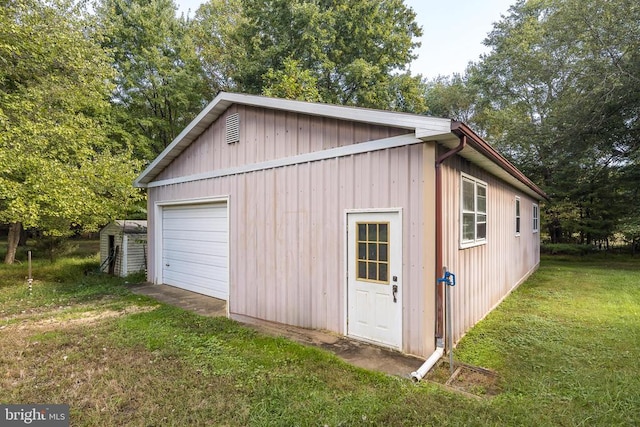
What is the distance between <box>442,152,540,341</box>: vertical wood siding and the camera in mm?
4395

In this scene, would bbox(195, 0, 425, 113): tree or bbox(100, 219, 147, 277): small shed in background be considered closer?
bbox(100, 219, 147, 277): small shed in background

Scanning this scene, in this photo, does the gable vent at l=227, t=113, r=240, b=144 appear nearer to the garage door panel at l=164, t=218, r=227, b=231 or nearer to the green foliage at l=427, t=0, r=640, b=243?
the garage door panel at l=164, t=218, r=227, b=231

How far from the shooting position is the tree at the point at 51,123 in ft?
24.0

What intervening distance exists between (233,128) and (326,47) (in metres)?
13.3

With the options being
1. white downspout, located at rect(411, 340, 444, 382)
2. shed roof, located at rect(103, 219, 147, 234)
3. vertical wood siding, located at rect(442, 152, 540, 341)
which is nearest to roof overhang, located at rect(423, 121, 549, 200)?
vertical wood siding, located at rect(442, 152, 540, 341)

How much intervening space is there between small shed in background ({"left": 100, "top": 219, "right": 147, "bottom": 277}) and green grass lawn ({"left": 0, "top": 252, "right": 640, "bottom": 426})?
353 cm

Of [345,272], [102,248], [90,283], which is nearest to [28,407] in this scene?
[345,272]

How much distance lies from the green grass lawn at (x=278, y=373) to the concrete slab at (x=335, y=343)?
0.73ft

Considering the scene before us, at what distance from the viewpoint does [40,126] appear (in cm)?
750

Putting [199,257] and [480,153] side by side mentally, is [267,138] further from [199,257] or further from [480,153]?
[199,257]

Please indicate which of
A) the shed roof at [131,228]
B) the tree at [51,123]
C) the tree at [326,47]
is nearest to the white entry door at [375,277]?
the tree at [51,123]


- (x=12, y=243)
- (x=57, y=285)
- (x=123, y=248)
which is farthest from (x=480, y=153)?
(x=12, y=243)

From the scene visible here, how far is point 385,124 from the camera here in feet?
13.5

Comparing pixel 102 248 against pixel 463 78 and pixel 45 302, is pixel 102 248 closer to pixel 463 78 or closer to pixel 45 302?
pixel 45 302
